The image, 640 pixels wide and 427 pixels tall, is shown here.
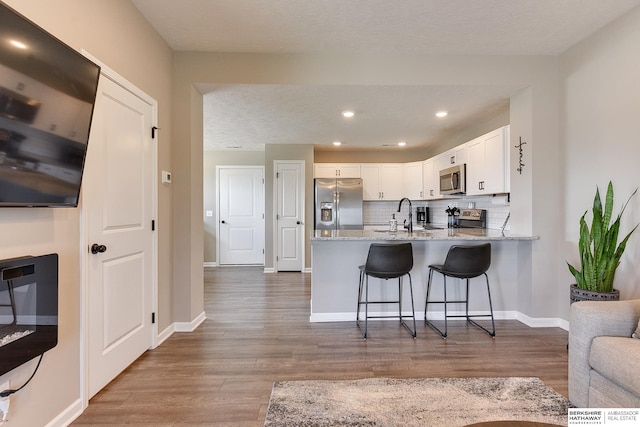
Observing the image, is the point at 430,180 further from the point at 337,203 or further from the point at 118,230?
the point at 118,230

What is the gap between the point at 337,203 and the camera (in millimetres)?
6074

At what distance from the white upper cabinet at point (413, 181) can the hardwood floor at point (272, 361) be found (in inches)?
122

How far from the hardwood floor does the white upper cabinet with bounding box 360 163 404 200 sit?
11.0 ft

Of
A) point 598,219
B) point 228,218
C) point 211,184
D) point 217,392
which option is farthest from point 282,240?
Answer: point 598,219

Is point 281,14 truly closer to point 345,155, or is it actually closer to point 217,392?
point 217,392

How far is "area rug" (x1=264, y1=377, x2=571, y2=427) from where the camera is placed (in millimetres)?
1742

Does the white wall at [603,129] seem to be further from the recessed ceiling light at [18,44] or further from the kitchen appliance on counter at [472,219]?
the recessed ceiling light at [18,44]

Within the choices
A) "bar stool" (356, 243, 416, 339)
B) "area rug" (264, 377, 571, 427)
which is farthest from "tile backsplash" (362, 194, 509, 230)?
"area rug" (264, 377, 571, 427)

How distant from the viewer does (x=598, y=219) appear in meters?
2.45

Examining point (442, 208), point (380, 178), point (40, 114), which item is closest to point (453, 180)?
point (442, 208)

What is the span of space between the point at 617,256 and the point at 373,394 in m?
2.09

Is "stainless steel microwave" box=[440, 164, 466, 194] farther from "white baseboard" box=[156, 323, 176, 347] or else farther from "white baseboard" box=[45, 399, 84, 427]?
"white baseboard" box=[45, 399, 84, 427]

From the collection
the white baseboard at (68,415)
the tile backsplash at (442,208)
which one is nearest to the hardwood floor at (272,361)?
the white baseboard at (68,415)

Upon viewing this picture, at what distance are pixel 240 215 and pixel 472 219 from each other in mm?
4460
